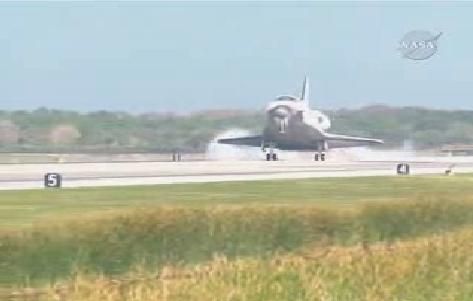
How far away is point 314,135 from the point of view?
83.4 meters

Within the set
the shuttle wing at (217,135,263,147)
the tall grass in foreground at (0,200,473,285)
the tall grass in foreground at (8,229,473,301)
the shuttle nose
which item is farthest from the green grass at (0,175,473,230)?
the shuttle wing at (217,135,263,147)

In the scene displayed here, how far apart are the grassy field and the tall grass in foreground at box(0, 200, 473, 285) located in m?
0.03

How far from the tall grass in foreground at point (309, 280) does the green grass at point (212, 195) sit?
280 inches

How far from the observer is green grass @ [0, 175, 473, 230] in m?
29.4

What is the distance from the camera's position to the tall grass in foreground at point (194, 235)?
2084 centimetres

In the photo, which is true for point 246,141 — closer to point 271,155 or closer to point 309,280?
point 271,155

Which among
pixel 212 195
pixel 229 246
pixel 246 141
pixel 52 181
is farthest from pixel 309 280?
pixel 246 141

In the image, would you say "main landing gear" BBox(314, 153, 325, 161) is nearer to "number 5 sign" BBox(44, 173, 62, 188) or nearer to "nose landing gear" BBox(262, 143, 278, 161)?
"nose landing gear" BBox(262, 143, 278, 161)

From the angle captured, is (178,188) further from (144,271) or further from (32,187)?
(144,271)

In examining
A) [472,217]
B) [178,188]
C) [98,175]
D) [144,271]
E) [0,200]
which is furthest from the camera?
[98,175]

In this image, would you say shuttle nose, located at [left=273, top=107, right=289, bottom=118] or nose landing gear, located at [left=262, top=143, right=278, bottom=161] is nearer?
shuttle nose, located at [left=273, top=107, right=289, bottom=118]

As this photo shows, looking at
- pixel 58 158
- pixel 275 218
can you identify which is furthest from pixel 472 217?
pixel 58 158

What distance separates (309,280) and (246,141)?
6682cm

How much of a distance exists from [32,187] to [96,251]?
1822cm
